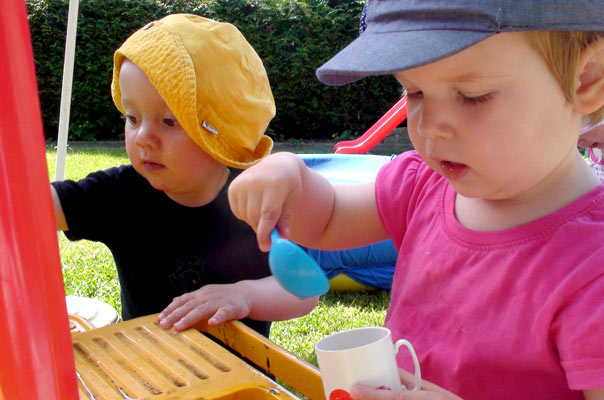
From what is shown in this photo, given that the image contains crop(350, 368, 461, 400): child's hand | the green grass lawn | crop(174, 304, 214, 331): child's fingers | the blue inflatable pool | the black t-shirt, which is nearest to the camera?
crop(350, 368, 461, 400): child's hand

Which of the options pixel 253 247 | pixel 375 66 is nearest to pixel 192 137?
pixel 253 247

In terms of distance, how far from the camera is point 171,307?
113 cm

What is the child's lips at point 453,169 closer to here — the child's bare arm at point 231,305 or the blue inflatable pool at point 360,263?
the child's bare arm at point 231,305

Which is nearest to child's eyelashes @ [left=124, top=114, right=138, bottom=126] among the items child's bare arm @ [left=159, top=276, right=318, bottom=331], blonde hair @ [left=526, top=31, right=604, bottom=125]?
child's bare arm @ [left=159, top=276, right=318, bottom=331]

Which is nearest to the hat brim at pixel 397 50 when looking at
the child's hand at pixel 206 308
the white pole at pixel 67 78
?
the child's hand at pixel 206 308

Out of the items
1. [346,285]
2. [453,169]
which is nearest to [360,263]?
[346,285]

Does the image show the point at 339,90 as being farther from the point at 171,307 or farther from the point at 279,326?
the point at 171,307

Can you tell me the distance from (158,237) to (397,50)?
3.23 ft

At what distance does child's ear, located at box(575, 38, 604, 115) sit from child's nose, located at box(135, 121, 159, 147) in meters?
0.95

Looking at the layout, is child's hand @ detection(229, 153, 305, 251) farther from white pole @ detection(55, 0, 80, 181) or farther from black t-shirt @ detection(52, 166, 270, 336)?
white pole @ detection(55, 0, 80, 181)

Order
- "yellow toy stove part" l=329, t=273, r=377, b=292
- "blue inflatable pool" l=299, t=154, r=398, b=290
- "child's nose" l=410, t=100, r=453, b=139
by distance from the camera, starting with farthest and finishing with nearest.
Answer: "yellow toy stove part" l=329, t=273, r=377, b=292 < "blue inflatable pool" l=299, t=154, r=398, b=290 < "child's nose" l=410, t=100, r=453, b=139

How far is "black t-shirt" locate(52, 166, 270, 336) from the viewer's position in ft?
4.88

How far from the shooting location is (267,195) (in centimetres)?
86

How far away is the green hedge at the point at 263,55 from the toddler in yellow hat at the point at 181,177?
266 inches
